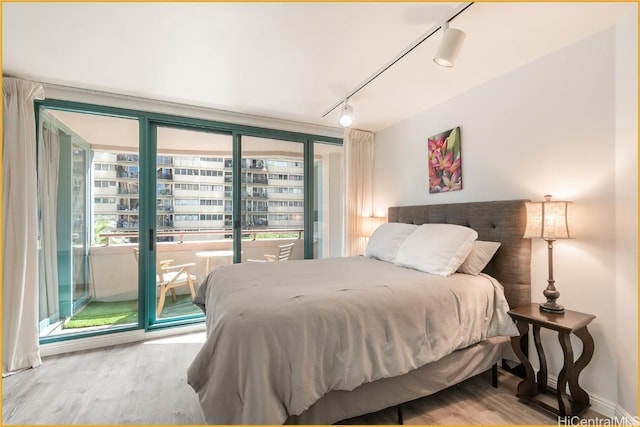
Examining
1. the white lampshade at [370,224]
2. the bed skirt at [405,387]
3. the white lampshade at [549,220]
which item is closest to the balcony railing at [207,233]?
the white lampshade at [370,224]

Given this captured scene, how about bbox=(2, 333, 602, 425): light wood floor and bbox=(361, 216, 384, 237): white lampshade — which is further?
bbox=(361, 216, 384, 237): white lampshade

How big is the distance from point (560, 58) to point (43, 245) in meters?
4.50

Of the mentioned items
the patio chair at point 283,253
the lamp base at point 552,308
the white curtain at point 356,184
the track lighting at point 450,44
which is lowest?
the lamp base at point 552,308

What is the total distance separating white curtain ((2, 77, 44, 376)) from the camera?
2.25 metres

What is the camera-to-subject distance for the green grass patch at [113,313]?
9.46 ft

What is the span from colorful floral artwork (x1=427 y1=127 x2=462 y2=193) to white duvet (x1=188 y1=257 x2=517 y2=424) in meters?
1.07

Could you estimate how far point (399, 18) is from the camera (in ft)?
5.44

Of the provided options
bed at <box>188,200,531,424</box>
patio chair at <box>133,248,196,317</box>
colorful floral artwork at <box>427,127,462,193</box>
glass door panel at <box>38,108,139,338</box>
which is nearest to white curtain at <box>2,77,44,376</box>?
glass door panel at <box>38,108,139,338</box>

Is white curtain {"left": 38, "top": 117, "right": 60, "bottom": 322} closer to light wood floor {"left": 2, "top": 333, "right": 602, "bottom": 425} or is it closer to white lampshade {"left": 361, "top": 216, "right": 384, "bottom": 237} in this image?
light wood floor {"left": 2, "top": 333, "right": 602, "bottom": 425}

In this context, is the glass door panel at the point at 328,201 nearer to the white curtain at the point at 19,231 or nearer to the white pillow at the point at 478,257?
the white pillow at the point at 478,257

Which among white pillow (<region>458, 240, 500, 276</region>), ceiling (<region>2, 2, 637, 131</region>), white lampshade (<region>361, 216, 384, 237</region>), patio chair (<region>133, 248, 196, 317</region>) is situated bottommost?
patio chair (<region>133, 248, 196, 317</region>)

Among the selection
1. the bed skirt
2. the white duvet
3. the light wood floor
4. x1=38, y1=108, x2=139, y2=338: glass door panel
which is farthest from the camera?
x1=38, y1=108, x2=139, y2=338: glass door panel

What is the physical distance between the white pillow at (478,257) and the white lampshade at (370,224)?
149 cm

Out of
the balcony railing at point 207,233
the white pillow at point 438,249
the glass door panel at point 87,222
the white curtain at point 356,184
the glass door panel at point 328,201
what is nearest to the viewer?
the white pillow at point 438,249
